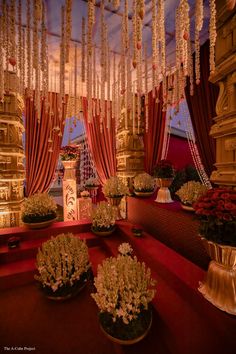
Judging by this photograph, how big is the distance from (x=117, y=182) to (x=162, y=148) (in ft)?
5.24

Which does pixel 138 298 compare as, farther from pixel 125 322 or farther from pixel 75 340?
pixel 75 340

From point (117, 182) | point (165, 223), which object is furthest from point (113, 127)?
A: point (165, 223)

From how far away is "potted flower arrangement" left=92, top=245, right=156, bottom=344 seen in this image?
→ 1.32 metres

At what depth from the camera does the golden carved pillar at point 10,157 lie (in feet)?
12.9

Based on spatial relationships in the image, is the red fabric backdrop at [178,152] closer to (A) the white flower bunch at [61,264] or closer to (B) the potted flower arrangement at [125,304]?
(A) the white flower bunch at [61,264]

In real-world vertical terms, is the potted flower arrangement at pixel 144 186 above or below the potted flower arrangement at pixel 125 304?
above

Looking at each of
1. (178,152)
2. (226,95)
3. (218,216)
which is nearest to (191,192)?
(218,216)

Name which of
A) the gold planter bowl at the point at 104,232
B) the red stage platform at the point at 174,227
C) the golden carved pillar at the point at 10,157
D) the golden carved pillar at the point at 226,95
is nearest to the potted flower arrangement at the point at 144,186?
the red stage platform at the point at 174,227

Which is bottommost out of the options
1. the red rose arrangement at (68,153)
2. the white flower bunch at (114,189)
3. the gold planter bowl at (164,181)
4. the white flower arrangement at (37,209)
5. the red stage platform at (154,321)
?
the red stage platform at (154,321)

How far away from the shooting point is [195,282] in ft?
5.65

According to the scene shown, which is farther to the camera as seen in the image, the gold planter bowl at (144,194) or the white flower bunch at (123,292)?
the gold planter bowl at (144,194)

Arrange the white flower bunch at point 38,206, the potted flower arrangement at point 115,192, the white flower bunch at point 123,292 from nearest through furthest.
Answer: the white flower bunch at point 123,292 < the white flower bunch at point 38,206 < the potted flower arrangement at point 115,192

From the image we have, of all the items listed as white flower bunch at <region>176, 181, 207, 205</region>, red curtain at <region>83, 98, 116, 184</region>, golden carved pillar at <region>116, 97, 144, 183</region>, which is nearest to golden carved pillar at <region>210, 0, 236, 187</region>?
white flower bunch at <region>176, 181, 207, 205</region>

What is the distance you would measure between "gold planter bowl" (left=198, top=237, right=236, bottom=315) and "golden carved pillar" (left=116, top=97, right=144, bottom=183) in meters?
3.63
